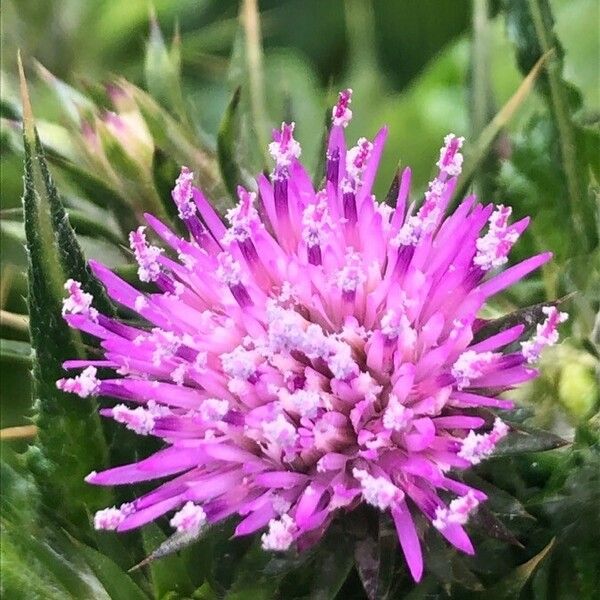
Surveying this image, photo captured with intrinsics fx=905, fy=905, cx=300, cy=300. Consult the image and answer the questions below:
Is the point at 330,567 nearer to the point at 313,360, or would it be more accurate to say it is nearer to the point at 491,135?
the point at 313,360

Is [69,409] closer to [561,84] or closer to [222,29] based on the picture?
[561,84]

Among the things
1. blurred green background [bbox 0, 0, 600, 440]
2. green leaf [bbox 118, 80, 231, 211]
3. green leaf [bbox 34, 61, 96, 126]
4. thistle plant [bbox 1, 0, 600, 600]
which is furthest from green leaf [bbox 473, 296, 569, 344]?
green leaf [bbox 34, 61, 96, 126]

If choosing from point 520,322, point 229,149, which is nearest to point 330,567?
point 520,322

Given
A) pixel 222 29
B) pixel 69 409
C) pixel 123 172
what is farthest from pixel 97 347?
pixel 222 29

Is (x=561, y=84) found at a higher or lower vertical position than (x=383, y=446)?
higher

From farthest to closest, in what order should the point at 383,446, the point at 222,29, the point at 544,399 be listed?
the point at 222,29, the point at 544,399, the point at 383,446

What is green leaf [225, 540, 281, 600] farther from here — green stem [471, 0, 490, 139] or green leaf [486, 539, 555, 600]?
green stem [471, 0, 490, 139]

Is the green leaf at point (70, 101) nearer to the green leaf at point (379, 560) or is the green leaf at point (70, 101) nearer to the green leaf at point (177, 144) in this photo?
the green leaf at point (177, 144)
